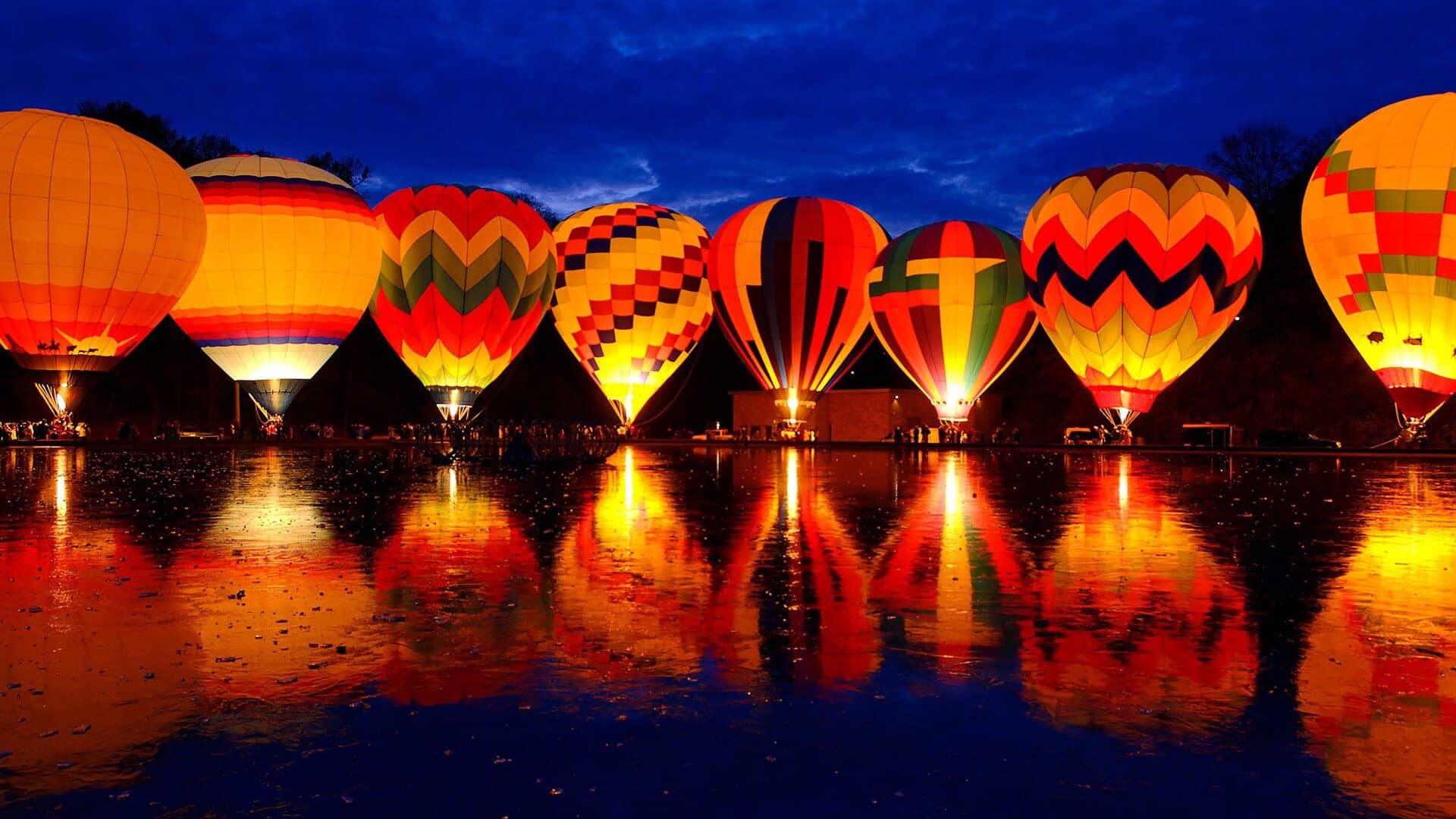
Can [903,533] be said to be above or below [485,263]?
below

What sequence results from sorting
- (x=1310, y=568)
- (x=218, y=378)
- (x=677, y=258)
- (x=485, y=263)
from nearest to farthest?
(x=1310, y=568)
(x=485, y=263)
(x=677, y=258)
(x=218, y=378)

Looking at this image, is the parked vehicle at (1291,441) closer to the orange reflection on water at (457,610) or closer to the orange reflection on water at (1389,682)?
the orange reflection on water at (1389,682)

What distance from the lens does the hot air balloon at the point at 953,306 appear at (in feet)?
120

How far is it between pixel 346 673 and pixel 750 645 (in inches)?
81.3

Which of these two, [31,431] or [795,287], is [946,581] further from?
[31,431]

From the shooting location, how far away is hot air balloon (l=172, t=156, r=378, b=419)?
31719 millimetres

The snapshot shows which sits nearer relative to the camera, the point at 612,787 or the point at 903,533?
the point at 612,787

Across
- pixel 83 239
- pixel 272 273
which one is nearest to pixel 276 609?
pixel 83 239

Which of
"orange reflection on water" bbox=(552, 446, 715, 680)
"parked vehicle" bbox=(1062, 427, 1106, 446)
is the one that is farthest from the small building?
"orange reflection on water" bbox=(552, 446, 715, 680)

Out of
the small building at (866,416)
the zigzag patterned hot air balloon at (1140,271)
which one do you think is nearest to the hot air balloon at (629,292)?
the small building at (866,416)

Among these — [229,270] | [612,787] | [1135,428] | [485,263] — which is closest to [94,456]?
[229,270]

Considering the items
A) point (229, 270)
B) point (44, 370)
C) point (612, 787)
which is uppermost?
point (229, 270)

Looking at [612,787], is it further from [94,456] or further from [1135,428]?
[1135,428]

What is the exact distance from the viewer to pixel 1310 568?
30.7 feet
